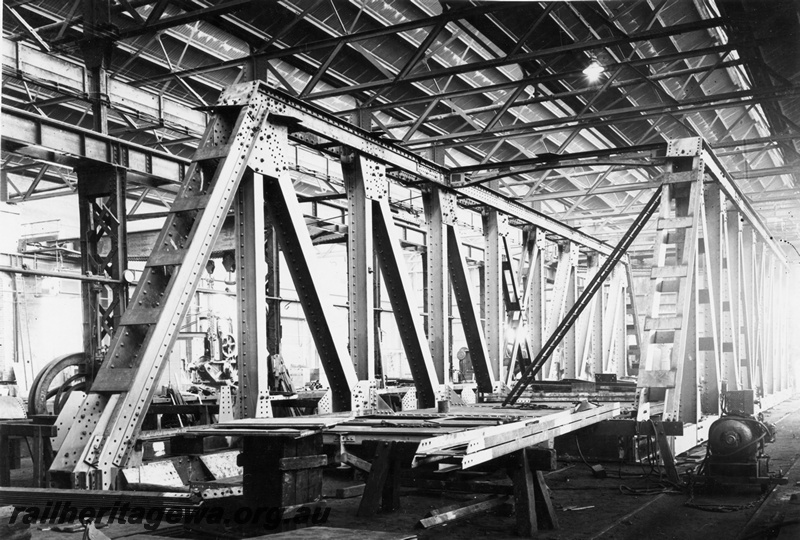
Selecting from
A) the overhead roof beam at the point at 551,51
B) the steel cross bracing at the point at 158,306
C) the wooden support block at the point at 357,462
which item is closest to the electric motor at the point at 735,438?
the wooden support block at the point at 357,462

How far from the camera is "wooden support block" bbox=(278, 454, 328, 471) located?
5922 millimetres

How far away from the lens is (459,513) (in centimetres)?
745

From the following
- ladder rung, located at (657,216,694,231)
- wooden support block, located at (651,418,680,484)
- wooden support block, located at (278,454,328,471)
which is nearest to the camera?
wooden support block, located at (278,454,328,471)

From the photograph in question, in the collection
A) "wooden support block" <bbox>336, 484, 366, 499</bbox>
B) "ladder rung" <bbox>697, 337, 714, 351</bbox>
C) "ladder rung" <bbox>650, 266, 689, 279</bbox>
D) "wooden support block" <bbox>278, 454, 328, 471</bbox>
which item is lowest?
"wooden support block" <bbox>336, 484, 366, 499</bbox>

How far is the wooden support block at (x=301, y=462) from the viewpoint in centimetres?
592

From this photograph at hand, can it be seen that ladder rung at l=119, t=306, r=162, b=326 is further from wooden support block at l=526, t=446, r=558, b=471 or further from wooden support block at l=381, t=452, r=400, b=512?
wooden support block at l=526, t=446, r=558, b=471

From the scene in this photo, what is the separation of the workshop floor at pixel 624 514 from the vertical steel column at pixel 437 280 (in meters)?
2.20

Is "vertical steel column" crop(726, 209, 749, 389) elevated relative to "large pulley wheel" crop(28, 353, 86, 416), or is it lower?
elevated

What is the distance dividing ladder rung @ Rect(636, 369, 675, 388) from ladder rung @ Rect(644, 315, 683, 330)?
1.81 ft

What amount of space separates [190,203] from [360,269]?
2.60m

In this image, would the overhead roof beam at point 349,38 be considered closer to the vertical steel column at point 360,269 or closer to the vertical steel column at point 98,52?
the vertical steel column at point 98,52

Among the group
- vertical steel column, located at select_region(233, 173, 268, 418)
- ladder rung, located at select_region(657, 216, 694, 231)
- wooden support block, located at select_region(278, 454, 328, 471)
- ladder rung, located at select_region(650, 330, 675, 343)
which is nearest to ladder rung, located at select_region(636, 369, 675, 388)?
ladder rung, located at select_region(650, 330, 675, 343)

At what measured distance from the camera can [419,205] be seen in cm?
2642

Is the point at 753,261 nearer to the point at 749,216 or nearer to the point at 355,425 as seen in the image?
the point at 749,216
